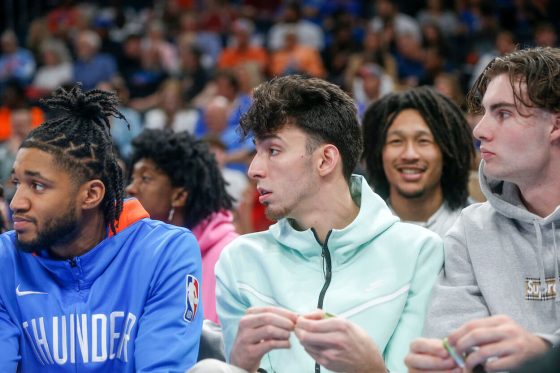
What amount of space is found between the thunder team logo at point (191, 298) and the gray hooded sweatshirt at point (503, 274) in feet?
2.40

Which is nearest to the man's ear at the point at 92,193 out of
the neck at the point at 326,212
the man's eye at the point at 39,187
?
the man's eye at the point at 39,187

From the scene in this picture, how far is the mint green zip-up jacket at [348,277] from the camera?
259 cm

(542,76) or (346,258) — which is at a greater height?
(542,76)

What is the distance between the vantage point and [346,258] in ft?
8.86

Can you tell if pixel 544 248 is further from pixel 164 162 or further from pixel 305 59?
pixel 305 59

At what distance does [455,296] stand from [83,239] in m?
1.22

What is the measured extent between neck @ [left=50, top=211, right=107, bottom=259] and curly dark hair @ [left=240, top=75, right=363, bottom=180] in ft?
1.96

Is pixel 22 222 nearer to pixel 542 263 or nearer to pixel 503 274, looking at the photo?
pixel 503 274

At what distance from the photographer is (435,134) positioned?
154 inches

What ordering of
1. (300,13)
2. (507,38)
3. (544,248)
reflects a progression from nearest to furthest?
(544,248) → (507,38) → (300,13)

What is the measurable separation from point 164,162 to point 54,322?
1.70m

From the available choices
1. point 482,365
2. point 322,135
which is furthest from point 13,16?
point 482,365

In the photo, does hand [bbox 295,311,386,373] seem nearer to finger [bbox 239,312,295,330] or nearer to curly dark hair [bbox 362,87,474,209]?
finger [bbox 239,312,295,330]

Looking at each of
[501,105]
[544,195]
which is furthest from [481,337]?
[501,105]
